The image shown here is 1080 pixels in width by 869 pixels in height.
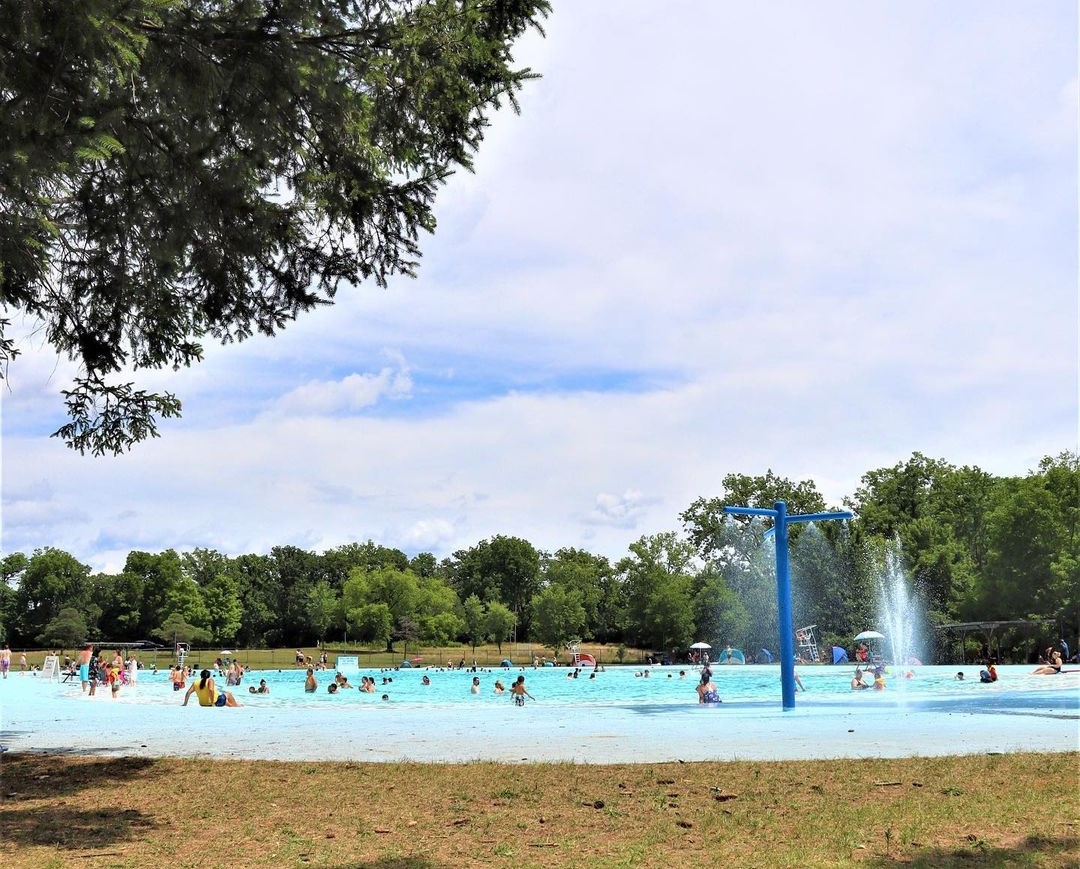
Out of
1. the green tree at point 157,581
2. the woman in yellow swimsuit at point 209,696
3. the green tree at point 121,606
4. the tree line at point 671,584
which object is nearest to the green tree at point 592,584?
the tree line at point 671,584

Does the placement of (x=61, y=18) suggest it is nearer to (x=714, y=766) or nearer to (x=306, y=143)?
(x=306, y=143)

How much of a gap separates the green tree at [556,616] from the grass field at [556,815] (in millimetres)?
75217

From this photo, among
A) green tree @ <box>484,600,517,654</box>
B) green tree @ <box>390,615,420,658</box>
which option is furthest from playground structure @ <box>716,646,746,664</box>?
green tree @ <box>390,615,420,658</box>

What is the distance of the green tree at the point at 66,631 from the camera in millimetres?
86188

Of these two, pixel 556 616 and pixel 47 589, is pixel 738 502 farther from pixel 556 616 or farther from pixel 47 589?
pixel 47 589

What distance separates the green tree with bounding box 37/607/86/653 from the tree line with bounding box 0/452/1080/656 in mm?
206

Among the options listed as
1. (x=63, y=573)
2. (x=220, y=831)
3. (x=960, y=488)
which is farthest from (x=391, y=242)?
(x=63, y=573)

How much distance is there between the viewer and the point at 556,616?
85.4 m

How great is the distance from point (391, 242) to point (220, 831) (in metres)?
6.77

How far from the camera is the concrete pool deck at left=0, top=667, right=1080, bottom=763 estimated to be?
41.3ft

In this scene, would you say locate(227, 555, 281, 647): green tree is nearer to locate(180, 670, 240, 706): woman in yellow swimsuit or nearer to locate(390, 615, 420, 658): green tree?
locate(390, 615, 420, 658): green tree

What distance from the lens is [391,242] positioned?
Answer: 11523 mm

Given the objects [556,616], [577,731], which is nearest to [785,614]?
[577,731]

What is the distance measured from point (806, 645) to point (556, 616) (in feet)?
93.5
